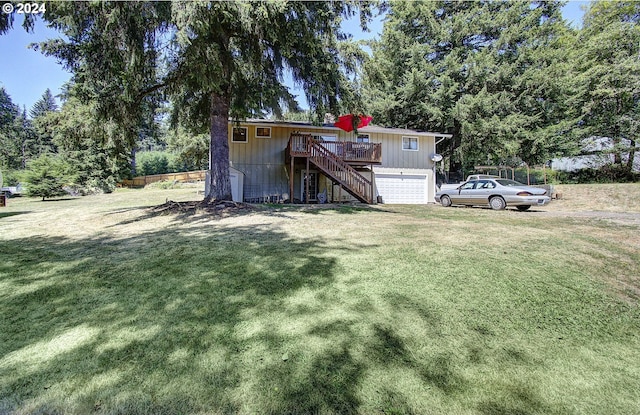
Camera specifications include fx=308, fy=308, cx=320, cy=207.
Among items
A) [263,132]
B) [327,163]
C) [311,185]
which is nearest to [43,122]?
[263,132]

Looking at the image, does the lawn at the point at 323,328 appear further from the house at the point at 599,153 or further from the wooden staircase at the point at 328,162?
the house at the point at 599,153

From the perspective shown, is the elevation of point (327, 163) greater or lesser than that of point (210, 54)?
lesser

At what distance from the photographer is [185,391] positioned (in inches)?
80.6

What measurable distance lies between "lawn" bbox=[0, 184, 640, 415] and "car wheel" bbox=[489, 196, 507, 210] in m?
6.70

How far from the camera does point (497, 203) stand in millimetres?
12312

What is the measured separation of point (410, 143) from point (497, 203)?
7238 mm

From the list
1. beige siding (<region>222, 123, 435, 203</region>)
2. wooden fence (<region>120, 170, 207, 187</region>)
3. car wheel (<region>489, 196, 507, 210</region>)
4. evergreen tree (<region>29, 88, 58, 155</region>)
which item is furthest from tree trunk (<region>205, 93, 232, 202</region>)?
wooden fence (<region>120, 170, 207, 187</region>)

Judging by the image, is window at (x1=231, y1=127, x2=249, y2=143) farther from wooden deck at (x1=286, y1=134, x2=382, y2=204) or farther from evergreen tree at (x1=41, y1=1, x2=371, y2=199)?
evergreen tree at (x1=41, y1=1, x2=371, y2=199)

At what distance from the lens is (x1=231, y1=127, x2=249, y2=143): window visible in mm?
15828

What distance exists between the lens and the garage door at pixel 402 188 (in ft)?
58.3

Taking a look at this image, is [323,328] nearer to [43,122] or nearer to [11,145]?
[43,122]

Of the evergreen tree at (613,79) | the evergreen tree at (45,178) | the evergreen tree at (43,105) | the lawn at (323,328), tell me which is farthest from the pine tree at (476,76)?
the evergreen tree at (43,105)

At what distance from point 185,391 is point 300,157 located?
12.8 meters

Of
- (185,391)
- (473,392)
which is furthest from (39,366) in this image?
(473,392)
